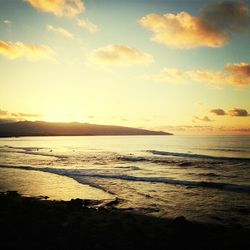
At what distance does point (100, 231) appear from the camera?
12.4 m

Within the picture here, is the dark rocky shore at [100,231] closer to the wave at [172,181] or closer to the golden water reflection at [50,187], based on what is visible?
the golden water reflection at [50,187]

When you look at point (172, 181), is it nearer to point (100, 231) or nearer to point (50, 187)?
point (50, 187)

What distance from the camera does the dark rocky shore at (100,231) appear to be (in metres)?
10.9

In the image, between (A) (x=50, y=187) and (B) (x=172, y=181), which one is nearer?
(A) (x=50, y=187)

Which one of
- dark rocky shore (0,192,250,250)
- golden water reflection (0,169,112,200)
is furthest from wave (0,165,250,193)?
dark rocky shore (0,192,250,250)

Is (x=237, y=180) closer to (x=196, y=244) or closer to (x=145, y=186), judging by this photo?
(x=145, y=186)

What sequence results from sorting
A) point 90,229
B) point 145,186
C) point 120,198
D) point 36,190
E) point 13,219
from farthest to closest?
point 145,186 → point 36,190 → point 120,198 → point 13,219 → point 90,229

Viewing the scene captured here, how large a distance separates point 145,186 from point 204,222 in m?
10.2

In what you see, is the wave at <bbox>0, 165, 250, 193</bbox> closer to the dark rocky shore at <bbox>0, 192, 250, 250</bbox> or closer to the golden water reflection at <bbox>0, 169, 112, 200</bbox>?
the golden water reflection at <bbox>0, 169, 112, 200</bbox>

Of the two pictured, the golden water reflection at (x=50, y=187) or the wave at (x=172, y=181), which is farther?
the wave at (x=172, y=181)

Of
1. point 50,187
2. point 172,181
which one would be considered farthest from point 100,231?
point 172,181

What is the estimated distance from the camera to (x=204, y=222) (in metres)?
14.4

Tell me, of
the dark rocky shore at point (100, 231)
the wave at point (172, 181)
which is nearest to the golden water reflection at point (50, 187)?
the wave at point (172, 181)

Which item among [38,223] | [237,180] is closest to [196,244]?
[38,223]
